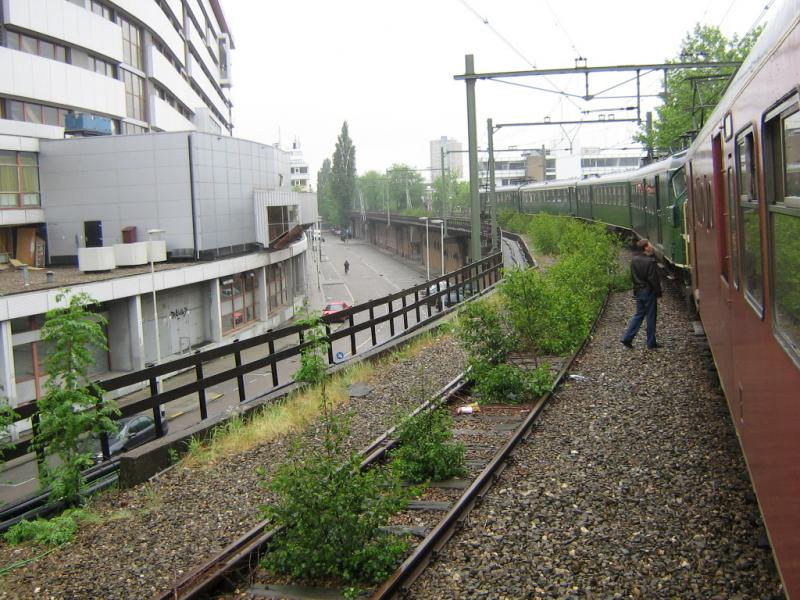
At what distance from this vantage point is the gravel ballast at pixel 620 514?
5.11m

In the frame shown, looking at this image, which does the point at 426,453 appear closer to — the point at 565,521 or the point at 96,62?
the point at 565,521

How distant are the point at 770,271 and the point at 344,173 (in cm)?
11822

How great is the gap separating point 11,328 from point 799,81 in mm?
26858

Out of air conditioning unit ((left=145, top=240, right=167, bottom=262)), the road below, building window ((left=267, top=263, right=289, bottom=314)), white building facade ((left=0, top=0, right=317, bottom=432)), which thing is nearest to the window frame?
the road below

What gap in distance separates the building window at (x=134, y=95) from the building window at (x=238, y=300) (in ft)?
36.1

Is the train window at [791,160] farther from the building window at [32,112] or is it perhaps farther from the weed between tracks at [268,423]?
the building window at [32,112]

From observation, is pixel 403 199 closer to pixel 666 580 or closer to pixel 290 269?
pixel 290 269

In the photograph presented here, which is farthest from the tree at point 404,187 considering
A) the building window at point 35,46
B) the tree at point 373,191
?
the building window at point 35,46

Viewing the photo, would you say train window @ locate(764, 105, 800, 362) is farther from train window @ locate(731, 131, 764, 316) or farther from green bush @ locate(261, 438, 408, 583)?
green bush @ locate(261, 438, 408, 583)

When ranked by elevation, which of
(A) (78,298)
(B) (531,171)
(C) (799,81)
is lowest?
(A) (78,298)

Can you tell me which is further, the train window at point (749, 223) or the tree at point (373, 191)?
the tree at point (373, 191)

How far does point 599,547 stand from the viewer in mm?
5617

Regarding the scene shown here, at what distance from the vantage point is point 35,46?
3409 cm

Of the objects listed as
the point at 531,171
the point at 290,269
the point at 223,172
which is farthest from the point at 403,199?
the point at 223,172
